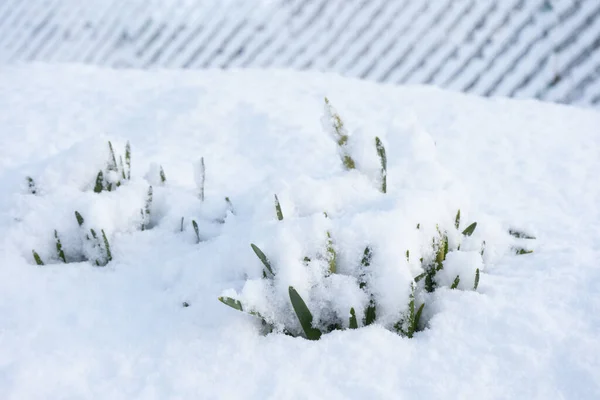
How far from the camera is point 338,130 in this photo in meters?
1.10

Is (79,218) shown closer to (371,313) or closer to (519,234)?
(371,313)

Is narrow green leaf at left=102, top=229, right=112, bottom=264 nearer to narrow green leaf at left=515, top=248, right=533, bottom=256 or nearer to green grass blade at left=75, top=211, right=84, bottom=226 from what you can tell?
green grass blade at left=75, top=211, right=84, bottom=226

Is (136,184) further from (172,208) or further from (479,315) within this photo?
(479,315)

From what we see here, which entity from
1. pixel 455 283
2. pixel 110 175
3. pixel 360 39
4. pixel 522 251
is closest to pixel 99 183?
pixel 110 175

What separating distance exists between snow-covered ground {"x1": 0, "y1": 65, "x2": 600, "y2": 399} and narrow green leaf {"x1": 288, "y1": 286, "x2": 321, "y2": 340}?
3 cm

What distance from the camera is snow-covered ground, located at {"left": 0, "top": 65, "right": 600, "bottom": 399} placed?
2.40ft

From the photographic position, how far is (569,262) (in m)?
0.97

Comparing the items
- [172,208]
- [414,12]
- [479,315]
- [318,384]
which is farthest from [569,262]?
[414,12]

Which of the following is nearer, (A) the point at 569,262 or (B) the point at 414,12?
(A) the point at 569,262

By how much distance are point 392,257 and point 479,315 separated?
16 centimetres

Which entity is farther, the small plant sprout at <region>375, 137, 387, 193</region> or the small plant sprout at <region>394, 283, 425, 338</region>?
the small plant sprout at <region>375, 137, 387, 193</region>

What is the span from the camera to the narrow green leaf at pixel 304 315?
A: 2.63 feet

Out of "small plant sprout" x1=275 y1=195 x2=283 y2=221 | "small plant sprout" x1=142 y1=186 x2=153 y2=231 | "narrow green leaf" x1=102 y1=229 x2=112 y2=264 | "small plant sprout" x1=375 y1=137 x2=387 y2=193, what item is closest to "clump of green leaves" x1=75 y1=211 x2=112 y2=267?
"narrow green leaf" x1=102 y1=229 x2=112 y2=264

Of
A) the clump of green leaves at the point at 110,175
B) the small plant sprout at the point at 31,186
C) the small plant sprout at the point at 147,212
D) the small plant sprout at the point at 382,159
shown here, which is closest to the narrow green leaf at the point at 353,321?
the small plant sprout at the point at 382,159
